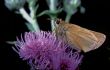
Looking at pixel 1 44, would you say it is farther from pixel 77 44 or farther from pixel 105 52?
pixel 77 44

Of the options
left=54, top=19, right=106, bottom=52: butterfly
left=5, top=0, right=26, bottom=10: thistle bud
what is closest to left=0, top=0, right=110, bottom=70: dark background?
left=5, top=0, right=26, bottom=10: thistle bud

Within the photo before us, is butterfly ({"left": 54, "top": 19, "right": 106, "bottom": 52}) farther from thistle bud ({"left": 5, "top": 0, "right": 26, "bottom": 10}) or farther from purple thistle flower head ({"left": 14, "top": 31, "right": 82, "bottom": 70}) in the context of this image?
thistle bud ({"left": 5, "top": 0, "right": 26, "bottom": 10})

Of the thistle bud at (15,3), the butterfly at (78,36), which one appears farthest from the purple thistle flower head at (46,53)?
the thistle bud at (15,3)

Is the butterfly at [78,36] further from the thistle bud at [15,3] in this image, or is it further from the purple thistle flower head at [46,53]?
the thistle bud at [15,3]

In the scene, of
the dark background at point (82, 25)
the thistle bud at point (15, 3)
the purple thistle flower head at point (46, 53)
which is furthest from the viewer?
the dark background at point (82, 25)

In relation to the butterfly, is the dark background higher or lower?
lower
